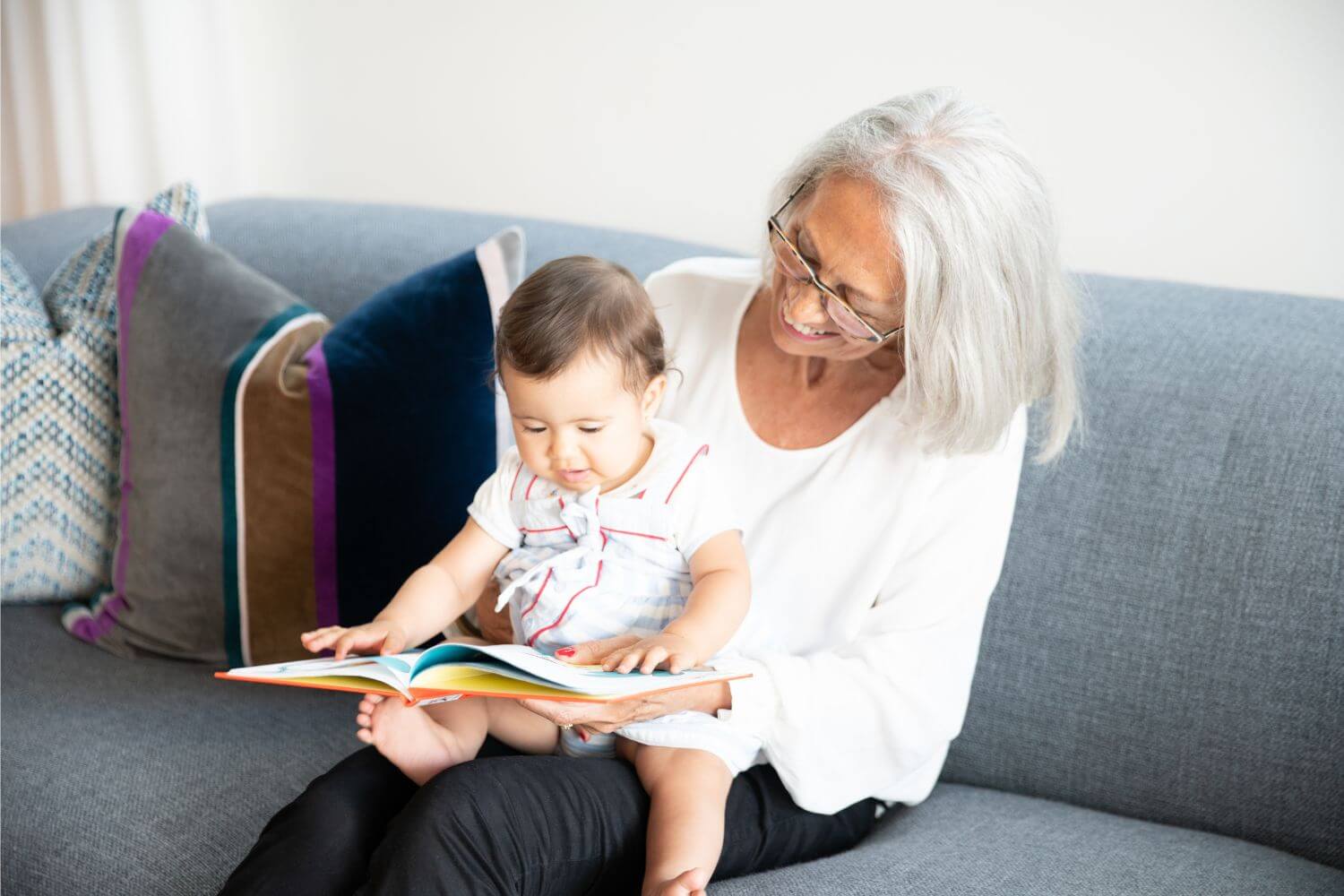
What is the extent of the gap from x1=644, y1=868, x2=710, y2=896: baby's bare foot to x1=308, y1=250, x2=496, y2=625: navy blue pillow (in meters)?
0.74

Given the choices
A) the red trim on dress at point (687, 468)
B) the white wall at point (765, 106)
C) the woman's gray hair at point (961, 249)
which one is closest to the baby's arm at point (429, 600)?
the red trim on dress at point (687, 468)

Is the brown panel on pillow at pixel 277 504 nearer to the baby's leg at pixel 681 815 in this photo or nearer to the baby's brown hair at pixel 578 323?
the baby's brown hair at pixel 578 323

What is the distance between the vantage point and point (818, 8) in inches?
83.4

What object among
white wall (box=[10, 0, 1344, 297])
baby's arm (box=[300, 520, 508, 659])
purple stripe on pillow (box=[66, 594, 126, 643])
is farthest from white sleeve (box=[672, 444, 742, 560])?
purple stripe on pillow (box=[66, 594, 126, 643])

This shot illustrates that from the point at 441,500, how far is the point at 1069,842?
3.33 feet

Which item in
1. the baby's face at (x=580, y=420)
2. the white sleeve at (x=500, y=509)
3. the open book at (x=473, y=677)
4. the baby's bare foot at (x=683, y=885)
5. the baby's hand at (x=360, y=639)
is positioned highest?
the baby's face at (x=580, y=420)

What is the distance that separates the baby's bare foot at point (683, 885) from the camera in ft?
3.87

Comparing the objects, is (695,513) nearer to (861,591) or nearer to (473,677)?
(861,591)

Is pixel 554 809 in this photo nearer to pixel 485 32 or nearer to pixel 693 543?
pixel 693 543

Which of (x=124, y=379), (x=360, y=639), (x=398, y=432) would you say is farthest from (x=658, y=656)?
(x=124, y=379)

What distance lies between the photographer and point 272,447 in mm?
1848

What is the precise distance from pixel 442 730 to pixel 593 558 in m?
0.27

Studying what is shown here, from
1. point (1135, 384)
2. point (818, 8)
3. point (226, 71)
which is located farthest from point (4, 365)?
point (1135, 384)

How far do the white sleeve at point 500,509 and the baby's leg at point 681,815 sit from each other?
12.0 inches
